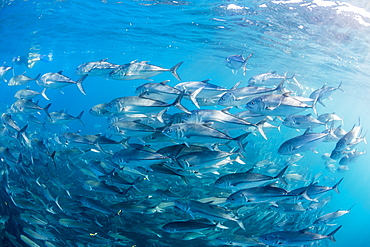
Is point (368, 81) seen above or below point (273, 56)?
below

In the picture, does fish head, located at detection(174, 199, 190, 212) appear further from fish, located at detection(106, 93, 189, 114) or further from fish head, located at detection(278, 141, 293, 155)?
Result: fish head, located at detection(278, 141, 293, 155)

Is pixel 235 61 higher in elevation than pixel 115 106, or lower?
higher

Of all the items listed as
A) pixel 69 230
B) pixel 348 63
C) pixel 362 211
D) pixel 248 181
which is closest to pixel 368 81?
pixel 348 63

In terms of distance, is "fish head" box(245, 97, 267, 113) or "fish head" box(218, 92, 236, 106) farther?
"fish head" box(218, 92, 236, 106)

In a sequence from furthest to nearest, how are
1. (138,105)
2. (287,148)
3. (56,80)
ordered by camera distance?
1. (56,80)
2. (287,148)
3. (138,105)

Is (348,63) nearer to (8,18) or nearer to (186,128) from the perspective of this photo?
(186,128)

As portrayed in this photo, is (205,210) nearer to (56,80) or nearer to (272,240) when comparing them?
(272,240)

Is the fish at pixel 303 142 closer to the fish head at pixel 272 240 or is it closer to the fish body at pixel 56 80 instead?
the fish head at pixel 272 240

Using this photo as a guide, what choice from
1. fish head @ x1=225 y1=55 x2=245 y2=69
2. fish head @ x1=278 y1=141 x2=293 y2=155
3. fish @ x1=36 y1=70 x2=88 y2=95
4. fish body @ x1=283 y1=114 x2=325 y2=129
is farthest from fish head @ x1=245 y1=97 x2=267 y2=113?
fish @ x1=36 y1=70 x2=88 y2=95

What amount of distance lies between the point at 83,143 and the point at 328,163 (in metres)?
12.2

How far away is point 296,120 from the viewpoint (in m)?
5.62

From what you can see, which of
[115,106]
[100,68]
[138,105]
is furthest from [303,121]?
[100,68]

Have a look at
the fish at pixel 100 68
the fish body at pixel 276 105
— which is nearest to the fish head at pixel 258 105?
the fish body at pixel 276 105

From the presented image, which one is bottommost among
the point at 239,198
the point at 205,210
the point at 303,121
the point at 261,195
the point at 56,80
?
the point at 205,210
